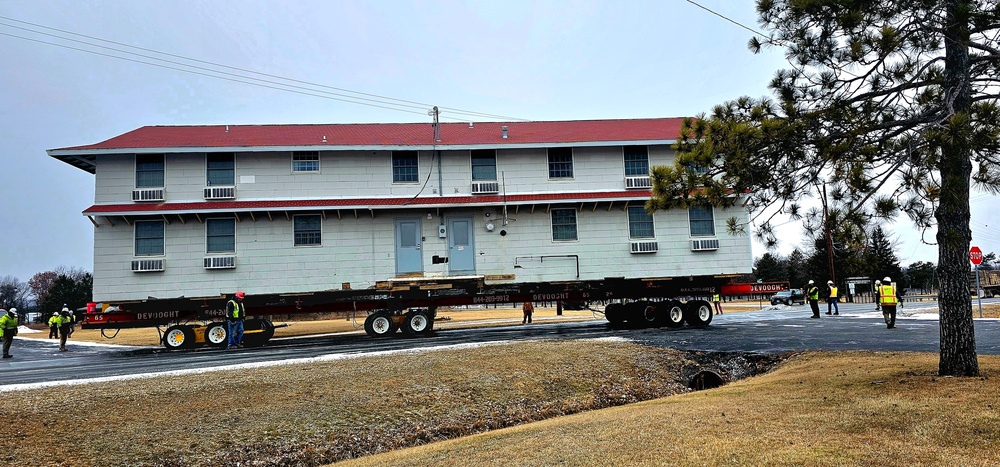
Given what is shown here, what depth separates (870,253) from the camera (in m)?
9.00

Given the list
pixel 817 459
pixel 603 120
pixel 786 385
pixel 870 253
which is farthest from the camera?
pixel 603 120

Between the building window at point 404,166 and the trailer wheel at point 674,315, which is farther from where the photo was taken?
the building window at point 404,166

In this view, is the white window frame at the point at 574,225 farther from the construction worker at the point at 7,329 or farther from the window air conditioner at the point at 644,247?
the construction worker at the point at 7,329

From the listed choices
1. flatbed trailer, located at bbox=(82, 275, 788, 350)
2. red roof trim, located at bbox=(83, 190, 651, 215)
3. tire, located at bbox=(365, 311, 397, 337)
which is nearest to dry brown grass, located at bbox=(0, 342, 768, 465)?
tire, located at bbox=(365, 311, 397, 337)

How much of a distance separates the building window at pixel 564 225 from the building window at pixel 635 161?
2.61 meters

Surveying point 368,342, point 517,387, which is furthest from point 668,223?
point 517,387

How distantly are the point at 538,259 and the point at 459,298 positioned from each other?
122 inches

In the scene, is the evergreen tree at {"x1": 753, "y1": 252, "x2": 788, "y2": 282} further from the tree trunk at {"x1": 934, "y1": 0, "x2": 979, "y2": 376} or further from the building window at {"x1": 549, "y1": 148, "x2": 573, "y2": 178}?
the tree trunk at {"x1": 934, "y1": 0, "x2": 979, "y2": 376}

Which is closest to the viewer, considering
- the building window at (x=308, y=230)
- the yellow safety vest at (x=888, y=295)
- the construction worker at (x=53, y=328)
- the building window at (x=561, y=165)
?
the yellow safety vest at (x=888, y=295)

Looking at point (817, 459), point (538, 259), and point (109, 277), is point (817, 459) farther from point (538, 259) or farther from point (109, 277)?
point (109, 277)

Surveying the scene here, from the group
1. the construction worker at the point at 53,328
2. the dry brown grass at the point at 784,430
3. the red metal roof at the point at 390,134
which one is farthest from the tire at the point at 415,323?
the construction worker at the point at 53,328

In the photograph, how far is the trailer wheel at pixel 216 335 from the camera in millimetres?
21844

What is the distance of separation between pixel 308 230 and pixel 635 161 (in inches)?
463

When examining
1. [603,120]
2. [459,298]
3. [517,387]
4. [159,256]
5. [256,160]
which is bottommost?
[517,387]
